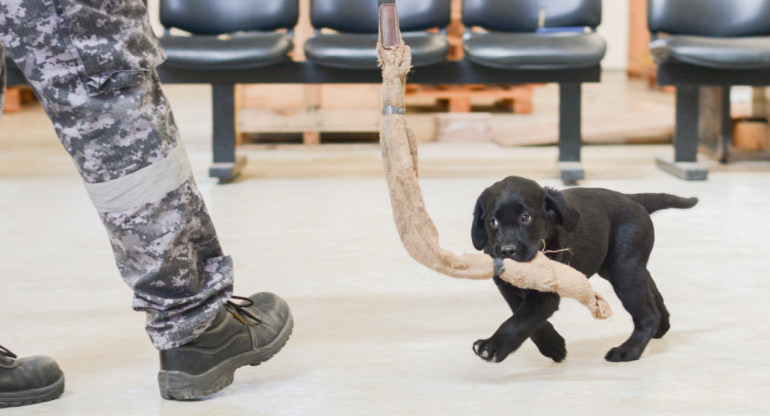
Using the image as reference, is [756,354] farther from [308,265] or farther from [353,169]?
[353,169]

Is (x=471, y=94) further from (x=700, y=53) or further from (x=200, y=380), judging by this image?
(x=200, y=380)

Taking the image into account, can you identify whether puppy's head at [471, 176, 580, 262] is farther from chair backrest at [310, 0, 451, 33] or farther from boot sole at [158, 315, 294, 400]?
chair backrest at [310, 0, 451, 33]

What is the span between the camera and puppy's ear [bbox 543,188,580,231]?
158 centimetres

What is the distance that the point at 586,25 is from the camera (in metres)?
4.02

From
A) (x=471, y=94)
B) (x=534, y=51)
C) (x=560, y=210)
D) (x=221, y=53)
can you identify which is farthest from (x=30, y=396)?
(x=471, y=94)

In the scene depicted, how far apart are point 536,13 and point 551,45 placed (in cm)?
37

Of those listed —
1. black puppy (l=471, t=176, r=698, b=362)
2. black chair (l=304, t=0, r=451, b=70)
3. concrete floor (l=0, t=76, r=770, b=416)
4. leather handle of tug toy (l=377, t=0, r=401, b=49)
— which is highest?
leather handle of tug toy (l=377, t=0, r=401, b=49)

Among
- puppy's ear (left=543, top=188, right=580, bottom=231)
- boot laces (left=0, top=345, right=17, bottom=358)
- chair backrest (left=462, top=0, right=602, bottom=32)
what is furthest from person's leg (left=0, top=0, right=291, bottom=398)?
chair backrest (left=462, top=0, right=602, bottom=32)

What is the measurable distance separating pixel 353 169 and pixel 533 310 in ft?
8.74

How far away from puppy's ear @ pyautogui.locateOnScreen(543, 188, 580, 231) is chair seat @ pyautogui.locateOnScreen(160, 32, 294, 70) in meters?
2.30

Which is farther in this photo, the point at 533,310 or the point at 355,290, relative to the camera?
the point at 355,290

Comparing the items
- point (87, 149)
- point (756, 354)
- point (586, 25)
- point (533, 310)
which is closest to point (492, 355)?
point (533, 310)

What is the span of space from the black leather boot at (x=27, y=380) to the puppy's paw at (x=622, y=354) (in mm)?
946

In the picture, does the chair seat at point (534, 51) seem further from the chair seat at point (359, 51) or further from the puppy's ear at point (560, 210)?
the puppy's ear at point (560, 210)
